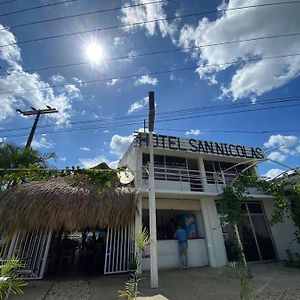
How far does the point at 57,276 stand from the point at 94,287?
2.43m

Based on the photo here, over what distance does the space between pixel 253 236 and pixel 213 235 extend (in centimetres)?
227

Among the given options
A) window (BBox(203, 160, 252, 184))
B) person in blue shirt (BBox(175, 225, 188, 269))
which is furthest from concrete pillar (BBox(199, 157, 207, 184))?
person in blue shirt (BBox(175, 225, 188, 269))

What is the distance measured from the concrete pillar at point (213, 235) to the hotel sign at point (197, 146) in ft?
9.35

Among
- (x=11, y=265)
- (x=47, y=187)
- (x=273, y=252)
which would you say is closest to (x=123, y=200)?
(x=47, y=187)

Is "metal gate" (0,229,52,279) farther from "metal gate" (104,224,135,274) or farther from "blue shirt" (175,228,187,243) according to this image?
"blue shirt" (175,228,187,243)

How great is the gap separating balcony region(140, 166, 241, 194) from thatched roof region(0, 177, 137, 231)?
2126mm

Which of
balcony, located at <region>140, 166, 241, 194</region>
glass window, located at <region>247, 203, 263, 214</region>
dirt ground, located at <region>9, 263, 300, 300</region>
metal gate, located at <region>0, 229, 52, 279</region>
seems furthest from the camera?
glass window, located at <region>247, 203, 263, 214</region>

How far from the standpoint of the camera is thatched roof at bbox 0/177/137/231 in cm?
741

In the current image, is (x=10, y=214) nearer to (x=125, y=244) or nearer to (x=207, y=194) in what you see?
(x=125, y=244)

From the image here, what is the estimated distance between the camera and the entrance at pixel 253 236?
32.8ft

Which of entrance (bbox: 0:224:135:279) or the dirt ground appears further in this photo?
entrance (bbox: 0:224:135:279)

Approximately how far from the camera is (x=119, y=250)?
8.11m

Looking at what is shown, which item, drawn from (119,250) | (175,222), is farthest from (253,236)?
(119,250)

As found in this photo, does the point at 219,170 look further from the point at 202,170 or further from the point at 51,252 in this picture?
the point at 51,252
